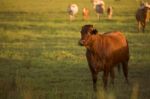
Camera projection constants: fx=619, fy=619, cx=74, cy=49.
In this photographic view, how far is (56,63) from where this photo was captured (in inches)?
781

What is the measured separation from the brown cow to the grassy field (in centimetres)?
50

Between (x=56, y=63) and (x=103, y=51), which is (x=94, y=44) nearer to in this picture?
(x=103, y=51)

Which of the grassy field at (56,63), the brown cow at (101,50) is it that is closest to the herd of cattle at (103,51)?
the brown cow at (101,50)

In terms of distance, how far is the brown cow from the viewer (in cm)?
1458

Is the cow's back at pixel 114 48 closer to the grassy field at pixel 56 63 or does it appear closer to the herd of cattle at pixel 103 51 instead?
the herd of cattle at pixel 103 51

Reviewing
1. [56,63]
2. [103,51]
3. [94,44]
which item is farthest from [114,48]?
[56,63]

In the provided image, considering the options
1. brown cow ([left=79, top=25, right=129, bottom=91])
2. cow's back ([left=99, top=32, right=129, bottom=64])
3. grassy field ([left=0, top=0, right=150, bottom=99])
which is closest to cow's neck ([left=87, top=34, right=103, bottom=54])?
brown cow ([left=79, top=25, right=129, bottom=91])

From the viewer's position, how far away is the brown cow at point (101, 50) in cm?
1458

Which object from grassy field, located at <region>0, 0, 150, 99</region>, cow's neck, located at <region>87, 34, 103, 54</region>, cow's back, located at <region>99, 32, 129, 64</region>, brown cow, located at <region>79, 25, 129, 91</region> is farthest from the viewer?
cow's back, located at <region>99, 32, 129, 64</region>

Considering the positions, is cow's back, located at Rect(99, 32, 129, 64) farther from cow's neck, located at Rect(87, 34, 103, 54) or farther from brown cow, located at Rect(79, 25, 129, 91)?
cow's neck, located at Rect(87, 34, 103, 54)

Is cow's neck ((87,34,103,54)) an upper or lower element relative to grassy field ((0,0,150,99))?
upper

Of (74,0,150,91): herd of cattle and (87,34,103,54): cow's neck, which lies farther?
(87,34,103,54): cow's neck

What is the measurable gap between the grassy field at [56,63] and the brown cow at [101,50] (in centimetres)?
50

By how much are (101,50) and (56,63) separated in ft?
16.4
